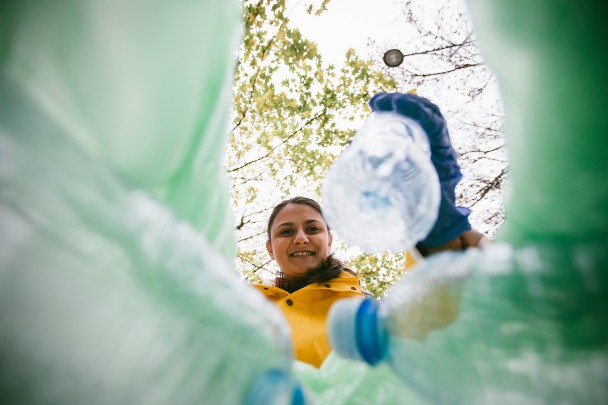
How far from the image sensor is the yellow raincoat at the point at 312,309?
4.42ft

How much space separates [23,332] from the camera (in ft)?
1.43

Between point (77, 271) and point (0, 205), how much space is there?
0.11 meters

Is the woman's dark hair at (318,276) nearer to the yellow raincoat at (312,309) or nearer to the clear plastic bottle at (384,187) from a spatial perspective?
the yellow raincoat at (312,309)

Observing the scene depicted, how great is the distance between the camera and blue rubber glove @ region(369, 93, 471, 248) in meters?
1.17

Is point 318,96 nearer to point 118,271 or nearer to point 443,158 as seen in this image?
point 443,158

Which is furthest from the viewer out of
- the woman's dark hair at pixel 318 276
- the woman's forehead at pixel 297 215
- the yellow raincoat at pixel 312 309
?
the woman's forehead at pixel 297 215

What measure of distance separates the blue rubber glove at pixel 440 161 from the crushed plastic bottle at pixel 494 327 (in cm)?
39

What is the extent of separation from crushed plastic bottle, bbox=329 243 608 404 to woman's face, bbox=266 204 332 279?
1117mm

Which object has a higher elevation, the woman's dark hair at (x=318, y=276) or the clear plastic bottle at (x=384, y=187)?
the clear plastic bottle at (x=384, y=187)

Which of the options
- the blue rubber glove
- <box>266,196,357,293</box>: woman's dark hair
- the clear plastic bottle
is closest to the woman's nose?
<box>266,196,357,293</box>: woman's dark hair

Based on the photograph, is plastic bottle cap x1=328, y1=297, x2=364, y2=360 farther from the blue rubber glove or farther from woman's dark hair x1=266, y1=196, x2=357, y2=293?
woman's dark hair x1=266, y1=196, x2=357, y2=293

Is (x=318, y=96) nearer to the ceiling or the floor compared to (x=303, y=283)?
nearer to the ceiling

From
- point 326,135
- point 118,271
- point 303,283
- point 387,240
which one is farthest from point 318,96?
point 118,271

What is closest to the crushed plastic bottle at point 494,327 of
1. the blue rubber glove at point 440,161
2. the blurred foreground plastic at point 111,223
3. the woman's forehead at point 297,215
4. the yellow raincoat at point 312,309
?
the blurred foreground plastic at point 111,223
